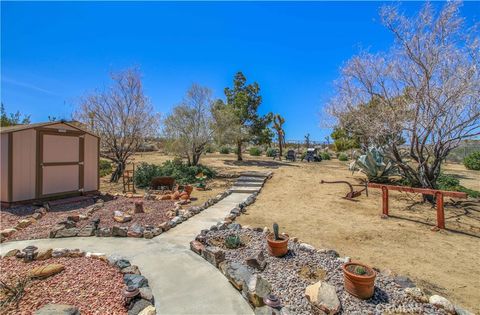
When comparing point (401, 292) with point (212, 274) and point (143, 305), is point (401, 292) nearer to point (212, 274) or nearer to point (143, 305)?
point (212, 274)

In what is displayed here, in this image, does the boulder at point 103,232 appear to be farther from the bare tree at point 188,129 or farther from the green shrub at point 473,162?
the green shrub at point 473,162

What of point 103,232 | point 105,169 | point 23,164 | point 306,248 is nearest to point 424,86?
point 306,248

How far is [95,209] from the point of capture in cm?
696

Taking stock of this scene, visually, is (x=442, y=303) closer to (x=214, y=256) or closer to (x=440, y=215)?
(x=214, y=256)

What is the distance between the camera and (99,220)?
19.0ft

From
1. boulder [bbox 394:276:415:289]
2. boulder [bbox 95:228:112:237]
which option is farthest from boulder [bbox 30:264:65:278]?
boulder [bbox 394:276:415:289]

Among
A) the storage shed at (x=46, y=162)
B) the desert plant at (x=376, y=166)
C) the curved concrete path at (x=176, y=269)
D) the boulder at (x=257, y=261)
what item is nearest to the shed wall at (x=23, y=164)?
the storage shed at (x=46, y=162)

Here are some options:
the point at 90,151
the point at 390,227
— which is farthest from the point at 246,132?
the point at 390,227

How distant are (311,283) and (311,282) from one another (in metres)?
0.03

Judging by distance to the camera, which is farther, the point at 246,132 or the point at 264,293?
the point at 246,132

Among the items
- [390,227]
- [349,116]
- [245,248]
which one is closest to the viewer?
[245,248]

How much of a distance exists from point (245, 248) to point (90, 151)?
24.2 feet

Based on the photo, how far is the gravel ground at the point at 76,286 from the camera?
2.83m

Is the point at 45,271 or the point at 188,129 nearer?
the point at 45,271
